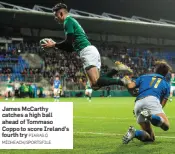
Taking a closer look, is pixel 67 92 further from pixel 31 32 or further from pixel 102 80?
pixel 102 80

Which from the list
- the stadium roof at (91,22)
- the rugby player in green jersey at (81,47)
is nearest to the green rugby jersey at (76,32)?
the rugby player in green jersey at (81,47)

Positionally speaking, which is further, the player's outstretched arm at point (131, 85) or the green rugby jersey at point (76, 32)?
the green rugby jersey at point (76, 32)

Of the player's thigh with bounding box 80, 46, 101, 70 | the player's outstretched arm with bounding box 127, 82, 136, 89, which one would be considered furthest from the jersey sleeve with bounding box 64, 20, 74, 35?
the player's outstretched arm with bounding box 127, 82, 136, 89

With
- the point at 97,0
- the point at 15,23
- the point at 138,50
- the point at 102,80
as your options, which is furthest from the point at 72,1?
the point at 102,80

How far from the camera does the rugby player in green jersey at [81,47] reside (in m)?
9.86

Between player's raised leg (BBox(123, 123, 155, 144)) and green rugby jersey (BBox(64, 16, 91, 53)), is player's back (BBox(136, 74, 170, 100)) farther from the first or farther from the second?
green rugby jersey (BBox(64, 16, 91, 53))

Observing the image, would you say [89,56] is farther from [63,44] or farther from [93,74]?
[63,44]

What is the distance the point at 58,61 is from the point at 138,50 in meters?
13.5

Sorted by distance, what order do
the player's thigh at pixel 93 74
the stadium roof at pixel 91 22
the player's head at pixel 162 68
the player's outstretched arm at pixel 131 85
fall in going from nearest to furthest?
the player's outstretched arm at pixel 131 85 < the player's head at pixel 162 68 < the player's thigh at pixel 93 74 < the stadium roof at pixel 91 22

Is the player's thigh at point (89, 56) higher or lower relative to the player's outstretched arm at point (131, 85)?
higher

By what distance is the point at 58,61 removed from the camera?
49.8 m

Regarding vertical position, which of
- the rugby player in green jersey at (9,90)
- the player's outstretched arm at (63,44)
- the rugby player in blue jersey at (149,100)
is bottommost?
the rugby player in green jersey at (9,90)

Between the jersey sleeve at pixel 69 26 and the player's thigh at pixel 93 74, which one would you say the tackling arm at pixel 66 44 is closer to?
the jersey sleeve at pixel 69 26

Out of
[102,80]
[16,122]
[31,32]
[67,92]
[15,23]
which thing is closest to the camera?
[16,122]
